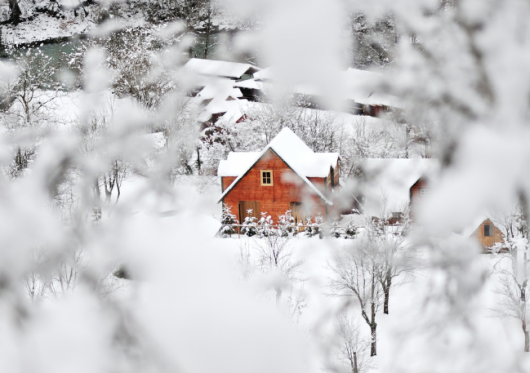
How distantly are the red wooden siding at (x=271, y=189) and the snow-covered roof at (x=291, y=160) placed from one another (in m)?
0.12

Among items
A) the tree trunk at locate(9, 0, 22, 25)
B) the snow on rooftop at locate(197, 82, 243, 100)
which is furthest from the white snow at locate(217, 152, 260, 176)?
the tree trunk at locate(9, 0, 22, 25)

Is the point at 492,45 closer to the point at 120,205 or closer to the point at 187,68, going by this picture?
the point at 120,205

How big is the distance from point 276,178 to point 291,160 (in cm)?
48

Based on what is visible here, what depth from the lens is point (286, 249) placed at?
7.93 m

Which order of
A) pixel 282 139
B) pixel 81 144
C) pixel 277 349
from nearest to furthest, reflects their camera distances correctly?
pixel 277 349, pixel 81 144, pixel 282 139

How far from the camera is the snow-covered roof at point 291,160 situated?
9.82 meters

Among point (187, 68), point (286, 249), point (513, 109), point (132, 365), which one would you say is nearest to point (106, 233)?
point (132, 365)

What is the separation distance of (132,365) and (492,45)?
17.9 inches

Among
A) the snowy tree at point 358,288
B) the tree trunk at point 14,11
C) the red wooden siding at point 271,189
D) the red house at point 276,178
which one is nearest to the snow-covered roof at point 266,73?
the tree trunk at point 14,11

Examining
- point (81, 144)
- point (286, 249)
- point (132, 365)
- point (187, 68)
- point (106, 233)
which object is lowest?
point (286, 249)

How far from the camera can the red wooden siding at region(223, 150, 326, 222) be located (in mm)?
10125

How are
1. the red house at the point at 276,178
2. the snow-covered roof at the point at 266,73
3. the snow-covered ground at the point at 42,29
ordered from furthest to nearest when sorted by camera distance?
the red house at the point at 276,178, the snow-covered ground at the point at 42,29, the snow-covered roof at the point at 266,73

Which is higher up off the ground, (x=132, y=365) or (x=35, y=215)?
(x=35, y=215)

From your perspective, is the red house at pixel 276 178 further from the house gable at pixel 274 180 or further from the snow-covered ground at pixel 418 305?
the snow-covered ground at pixel 418 305
